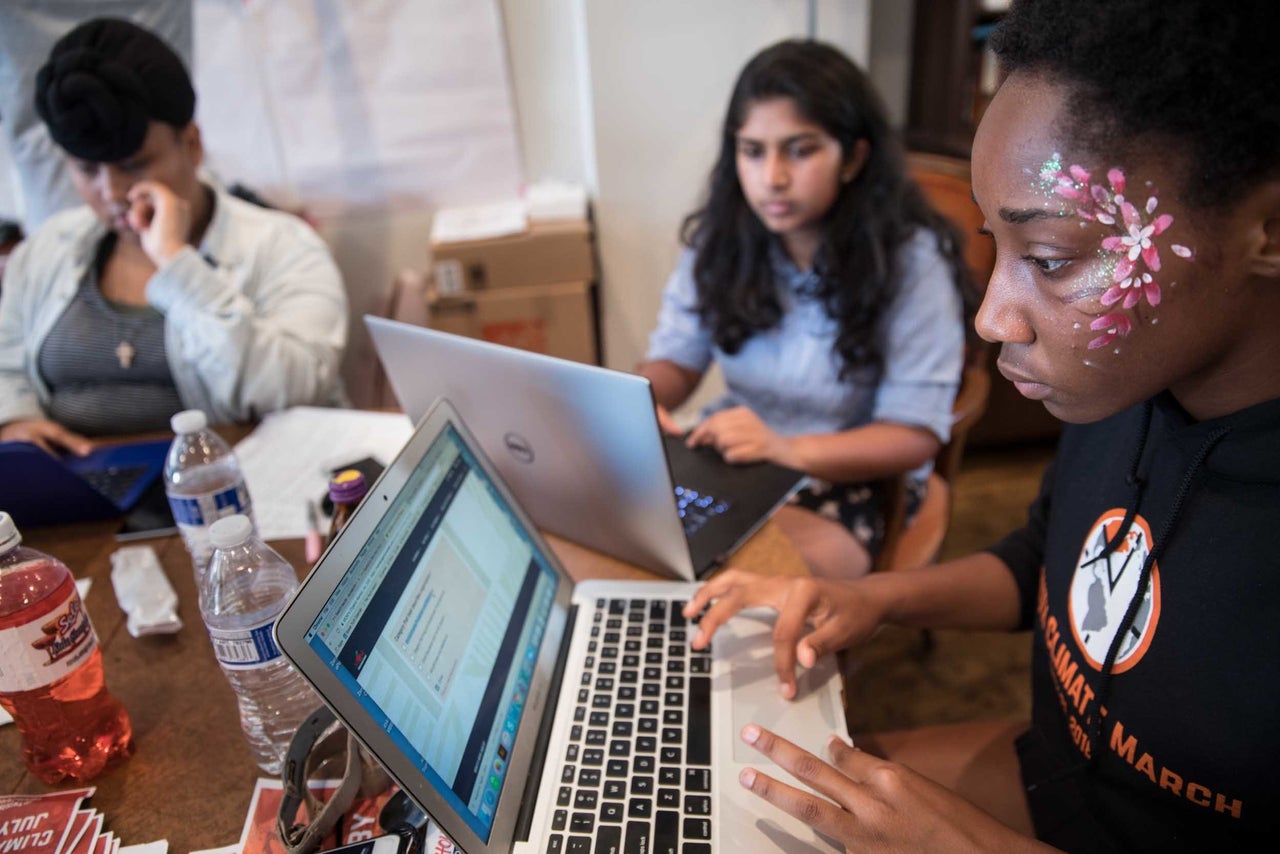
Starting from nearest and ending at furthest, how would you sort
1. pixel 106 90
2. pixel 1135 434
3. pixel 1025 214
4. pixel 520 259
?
pixel 1025 214, pixel 1135 434, pixel 106 90, pixel 520 259

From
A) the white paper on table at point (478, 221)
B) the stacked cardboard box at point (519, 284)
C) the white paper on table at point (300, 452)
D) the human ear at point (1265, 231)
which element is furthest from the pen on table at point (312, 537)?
the white paper on table at point (478, 221)

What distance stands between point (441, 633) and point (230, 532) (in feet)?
0.74

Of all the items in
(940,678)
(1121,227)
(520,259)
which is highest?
(1121,227)

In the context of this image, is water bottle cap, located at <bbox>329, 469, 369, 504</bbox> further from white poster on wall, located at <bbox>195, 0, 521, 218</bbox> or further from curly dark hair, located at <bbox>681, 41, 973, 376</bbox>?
white poster on wall, located at <bbox>195, 0, 521, 218</bbox>

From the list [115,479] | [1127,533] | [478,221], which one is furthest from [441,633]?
[478,221]

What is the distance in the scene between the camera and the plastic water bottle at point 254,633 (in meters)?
0.76

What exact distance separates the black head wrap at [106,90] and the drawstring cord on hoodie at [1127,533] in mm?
1682

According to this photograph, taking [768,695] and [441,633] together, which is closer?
[441,633]

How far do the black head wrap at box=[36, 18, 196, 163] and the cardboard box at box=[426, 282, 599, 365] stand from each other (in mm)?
1043

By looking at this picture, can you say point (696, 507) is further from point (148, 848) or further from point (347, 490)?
point (148, 848)

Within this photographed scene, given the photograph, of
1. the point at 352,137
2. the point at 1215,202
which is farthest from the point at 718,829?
the point at 352,137

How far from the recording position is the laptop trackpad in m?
0.80

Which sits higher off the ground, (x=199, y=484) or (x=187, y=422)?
(x=187, y=422)

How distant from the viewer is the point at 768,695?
848 millimetres
